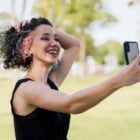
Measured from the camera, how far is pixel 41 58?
1242 mm

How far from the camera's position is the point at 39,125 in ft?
3.91

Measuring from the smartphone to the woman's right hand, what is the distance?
3.7 inches

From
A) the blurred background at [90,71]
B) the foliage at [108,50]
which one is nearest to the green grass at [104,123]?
the blurred background at [90,71]

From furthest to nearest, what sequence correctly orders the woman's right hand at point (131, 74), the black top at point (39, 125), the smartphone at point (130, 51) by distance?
1. the black top at point (39, 125)
2. the smartphone at point (130, 51)
3. the woman's right hand at point (131, 74)

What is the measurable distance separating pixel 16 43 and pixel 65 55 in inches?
10.7

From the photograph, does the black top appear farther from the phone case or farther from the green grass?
the green grass

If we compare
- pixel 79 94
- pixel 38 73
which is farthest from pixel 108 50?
pixel 79 94

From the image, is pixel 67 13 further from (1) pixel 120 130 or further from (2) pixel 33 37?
(2) pixel 33 37

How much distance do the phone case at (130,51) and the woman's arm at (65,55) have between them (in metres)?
0.40

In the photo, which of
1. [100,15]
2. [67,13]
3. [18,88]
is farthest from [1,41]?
[100,15]

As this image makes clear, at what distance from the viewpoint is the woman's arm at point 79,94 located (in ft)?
3.07

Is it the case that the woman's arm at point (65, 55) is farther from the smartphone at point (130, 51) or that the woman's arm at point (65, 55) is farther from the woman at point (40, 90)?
the smartphone at point (130, 51)

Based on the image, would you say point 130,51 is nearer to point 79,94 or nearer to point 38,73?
point 79,94

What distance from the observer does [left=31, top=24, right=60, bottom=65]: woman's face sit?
123cm
